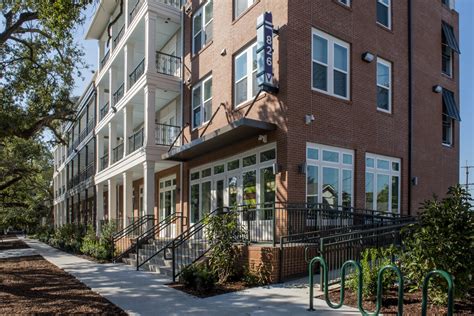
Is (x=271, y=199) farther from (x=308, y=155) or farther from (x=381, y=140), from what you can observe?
(x=381, y=140)

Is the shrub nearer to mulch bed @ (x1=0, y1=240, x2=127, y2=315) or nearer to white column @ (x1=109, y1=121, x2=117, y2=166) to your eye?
mulch bed @ (x1=0, y1=240, x2=127, y2=315)

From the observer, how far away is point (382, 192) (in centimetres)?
1493

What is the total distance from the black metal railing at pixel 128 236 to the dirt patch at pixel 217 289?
646 cm

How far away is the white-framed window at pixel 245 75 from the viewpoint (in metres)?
13.6

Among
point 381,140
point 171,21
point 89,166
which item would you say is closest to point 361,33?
point 381,140

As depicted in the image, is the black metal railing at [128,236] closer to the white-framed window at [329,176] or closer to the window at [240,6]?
the white-framed window at [329,176]

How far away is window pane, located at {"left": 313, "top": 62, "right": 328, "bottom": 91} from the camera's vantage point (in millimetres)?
12963

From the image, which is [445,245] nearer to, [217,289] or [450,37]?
[217,289]

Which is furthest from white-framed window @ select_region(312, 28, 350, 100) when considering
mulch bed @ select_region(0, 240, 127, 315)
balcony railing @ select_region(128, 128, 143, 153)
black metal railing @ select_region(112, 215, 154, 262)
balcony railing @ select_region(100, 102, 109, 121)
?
balcony railing @ select_region(100, 102, 109, 121)

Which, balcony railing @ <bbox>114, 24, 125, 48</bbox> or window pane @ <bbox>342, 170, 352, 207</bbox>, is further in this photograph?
balcony railing @ <bbox>114, 24, 125, 48</bbox>

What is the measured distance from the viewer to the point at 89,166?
1200 inches

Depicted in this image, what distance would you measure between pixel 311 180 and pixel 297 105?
2.24 m

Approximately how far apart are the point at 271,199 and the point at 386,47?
24.5 feet

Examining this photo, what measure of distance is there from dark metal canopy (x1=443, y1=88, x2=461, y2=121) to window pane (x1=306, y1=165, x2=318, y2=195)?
927 cm
